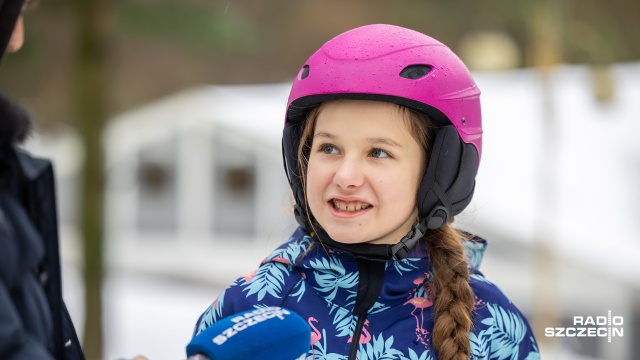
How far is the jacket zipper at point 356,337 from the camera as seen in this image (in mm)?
2320

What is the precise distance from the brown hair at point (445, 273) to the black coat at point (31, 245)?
0.77m

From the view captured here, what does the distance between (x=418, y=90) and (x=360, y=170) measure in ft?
1.02

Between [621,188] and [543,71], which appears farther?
[621,188]

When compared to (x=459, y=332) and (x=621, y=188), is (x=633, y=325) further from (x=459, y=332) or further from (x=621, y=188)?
(x=459, y=332)

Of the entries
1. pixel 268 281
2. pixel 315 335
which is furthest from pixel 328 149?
pixel 315 335

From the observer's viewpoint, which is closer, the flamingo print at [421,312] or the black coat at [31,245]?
the black coat at [31,245]

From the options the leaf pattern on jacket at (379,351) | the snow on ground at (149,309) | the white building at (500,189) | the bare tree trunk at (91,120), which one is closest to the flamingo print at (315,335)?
the leaf pattern on jacket at (379,351)

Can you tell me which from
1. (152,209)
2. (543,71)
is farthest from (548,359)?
(152,209)

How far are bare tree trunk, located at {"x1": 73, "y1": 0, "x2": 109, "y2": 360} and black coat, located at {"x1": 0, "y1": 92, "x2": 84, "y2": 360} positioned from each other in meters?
5.74

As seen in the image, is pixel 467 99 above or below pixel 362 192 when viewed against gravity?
above

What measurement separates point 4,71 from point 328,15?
644 inches

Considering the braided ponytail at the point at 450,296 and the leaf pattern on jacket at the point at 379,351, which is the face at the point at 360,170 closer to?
the braided ponytail at the point at 450,296

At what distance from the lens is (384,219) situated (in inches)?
95.6

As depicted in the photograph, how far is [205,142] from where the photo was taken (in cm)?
2209
